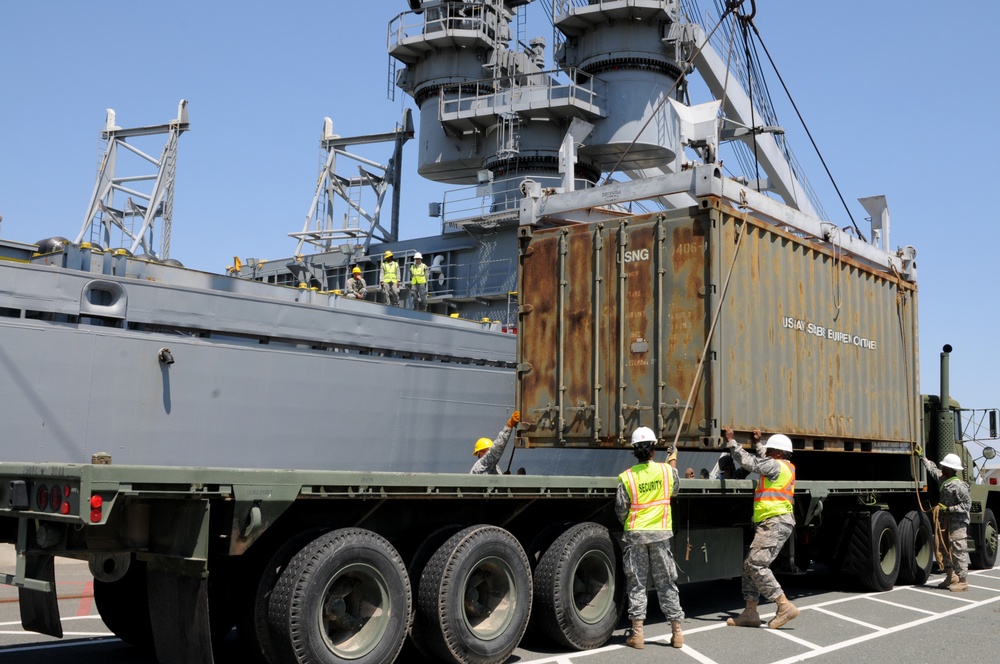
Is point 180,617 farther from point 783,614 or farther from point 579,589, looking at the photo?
point 783,614

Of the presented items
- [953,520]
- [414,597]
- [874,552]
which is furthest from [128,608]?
[953,520]

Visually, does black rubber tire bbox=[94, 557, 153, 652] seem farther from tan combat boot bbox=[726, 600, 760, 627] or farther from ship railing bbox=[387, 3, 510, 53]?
ship railing bbox=[387, 3, 510, 53]

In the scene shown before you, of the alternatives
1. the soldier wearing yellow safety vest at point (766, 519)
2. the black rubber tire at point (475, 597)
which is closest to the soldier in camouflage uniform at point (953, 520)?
the soldier wearing yellow safety vest at point (766, 519)

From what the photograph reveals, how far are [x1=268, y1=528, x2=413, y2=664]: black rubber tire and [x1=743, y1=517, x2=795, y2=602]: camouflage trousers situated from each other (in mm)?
4023

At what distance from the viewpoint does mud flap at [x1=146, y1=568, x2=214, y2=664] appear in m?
5.98

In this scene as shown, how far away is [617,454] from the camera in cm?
1619

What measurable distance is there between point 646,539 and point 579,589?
28.9 inches

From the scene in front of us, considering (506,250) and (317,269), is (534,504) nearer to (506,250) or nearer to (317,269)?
(506,250)

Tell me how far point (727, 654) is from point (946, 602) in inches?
192

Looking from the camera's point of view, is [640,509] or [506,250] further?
[506,250]

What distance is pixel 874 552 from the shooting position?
11.9 m

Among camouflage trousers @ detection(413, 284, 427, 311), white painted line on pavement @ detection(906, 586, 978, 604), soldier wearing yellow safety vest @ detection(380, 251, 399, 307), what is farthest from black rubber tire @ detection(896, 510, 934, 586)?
soldier wearing yellow safety vest @ detection(380, 251, 399, 307)

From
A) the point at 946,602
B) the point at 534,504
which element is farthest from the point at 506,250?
the point at 534,504

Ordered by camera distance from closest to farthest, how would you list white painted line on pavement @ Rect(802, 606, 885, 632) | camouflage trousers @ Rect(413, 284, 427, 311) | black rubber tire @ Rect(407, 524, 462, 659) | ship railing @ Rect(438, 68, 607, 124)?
black rubber tire @ Rect(407, 524, 462, 659) < white painted line on pavement @ Rect(802, 606, 885, 632) < camouflage trousers @ Rect(413, 284, 427, 311) < ship railing @ Rect(438, 68, 607, 124)
